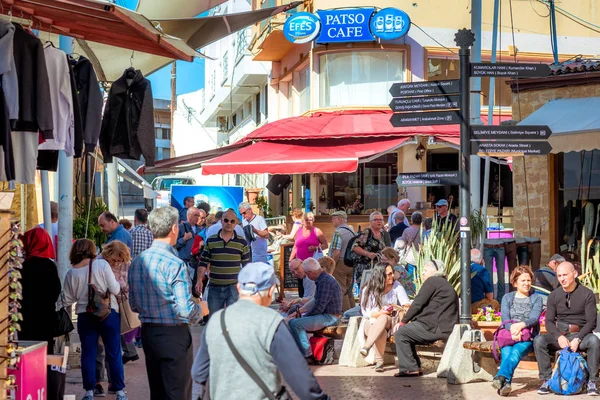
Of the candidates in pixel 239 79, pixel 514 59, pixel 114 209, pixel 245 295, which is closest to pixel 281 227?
pixel 114 209

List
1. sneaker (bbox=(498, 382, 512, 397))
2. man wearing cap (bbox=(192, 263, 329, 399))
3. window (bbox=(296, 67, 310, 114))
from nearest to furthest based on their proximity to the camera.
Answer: man wearing cap (bbox=(192, 263, 329, 399)) < sneaker (bbox=(498, 382, 512, 397)) < window (bbox=(296, 67, 310, 114))

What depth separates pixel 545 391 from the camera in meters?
10.0

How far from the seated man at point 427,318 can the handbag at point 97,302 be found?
11.5ft

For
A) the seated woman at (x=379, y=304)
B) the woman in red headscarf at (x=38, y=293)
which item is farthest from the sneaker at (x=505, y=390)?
the woman in red headscarf at (x=38, y=293)

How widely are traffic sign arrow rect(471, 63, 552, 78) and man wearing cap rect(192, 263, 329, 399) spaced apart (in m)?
6.55

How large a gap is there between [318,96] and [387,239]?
11019 mm

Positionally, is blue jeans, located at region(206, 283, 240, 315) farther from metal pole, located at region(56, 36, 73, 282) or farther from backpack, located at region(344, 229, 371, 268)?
backpack, located at region(344, 229, 371, 268)

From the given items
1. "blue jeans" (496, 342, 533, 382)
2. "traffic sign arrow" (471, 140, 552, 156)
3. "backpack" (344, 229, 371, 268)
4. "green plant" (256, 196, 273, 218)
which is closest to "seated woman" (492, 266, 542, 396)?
"blue jeans" (496, 342, 533, 382)

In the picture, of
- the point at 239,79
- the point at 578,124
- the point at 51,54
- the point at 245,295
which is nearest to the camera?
the point at 245,295

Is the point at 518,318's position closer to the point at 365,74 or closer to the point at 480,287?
the point at 480,287

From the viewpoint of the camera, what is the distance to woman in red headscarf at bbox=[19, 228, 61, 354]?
333 inches

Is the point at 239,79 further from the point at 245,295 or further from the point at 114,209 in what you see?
the point at 245,295

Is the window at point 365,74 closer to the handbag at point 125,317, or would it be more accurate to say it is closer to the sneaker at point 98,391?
the handbag at point 125,317

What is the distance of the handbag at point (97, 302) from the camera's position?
9070 mm
